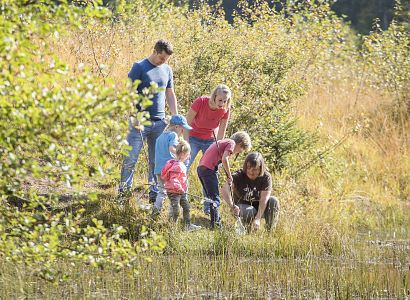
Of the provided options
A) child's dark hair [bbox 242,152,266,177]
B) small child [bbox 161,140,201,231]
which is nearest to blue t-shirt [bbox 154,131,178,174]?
small child [bbox 161,140,201,231]

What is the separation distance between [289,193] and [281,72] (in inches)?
93.7

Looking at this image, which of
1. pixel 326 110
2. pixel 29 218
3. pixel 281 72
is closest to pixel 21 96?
pixel 29 218

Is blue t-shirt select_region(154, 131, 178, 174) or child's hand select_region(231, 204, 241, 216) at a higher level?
blue t-shirt select_region(154, 131, 178, 174)

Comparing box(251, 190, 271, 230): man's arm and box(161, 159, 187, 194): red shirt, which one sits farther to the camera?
box(251, 190, 271, 230): man's arm

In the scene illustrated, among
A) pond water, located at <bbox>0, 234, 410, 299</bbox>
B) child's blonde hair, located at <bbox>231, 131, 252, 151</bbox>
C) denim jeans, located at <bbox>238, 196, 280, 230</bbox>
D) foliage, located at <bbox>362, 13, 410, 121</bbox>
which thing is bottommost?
pond water, located at <bbox>0, 234, 410, 299</bbox>

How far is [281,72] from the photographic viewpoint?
13461mm

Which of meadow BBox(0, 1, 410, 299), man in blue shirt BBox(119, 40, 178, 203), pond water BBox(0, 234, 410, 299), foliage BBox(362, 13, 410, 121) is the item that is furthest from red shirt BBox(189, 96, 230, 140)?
foliage BBox(362, 13, 410, 121)

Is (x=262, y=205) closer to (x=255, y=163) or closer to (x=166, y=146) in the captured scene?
(x=255, y=163)

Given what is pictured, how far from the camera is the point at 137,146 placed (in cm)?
1029

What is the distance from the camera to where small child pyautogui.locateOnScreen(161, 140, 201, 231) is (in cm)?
947

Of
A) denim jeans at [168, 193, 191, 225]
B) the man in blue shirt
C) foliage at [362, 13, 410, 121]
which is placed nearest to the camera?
denim jeans at [168, 193, 191, 225]

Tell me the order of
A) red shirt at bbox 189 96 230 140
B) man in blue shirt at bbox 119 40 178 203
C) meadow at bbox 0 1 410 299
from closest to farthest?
meadow at bbox 0 1 410 299 < man in blue shirt at bbox 119 40 178 203 < red shirt at bbox 189 96 230 140

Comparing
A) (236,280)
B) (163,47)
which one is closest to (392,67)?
(163,47)

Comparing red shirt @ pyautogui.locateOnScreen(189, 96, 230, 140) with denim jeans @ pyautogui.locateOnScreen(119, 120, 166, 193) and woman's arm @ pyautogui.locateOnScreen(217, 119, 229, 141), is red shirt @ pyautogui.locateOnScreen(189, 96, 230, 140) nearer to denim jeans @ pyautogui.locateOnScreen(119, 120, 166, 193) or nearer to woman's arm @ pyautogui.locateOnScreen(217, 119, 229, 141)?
woman's arm @ pyautogui.locateOnScreen(217, 119, 229, 141)
